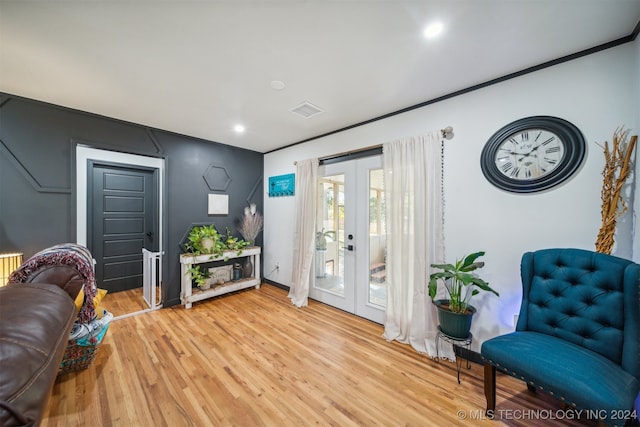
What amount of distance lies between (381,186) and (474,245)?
1174 mm

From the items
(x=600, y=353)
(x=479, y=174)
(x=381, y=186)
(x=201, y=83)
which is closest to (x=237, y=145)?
(x=201, y=83)

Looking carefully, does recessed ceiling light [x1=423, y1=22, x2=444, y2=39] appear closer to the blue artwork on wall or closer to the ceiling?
the ceiling

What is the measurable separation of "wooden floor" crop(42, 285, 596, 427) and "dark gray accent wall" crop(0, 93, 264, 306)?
126 centimetres

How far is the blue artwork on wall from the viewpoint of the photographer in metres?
3.96

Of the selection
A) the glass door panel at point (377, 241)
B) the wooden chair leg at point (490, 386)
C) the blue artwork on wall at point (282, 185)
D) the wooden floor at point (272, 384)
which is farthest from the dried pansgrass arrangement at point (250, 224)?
the wooden chair leg at point (490, 386)

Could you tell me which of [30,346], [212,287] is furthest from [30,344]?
[212,287]

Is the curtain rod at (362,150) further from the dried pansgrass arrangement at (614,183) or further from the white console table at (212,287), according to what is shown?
the white console table at (212,287)

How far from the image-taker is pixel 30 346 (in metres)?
0.51

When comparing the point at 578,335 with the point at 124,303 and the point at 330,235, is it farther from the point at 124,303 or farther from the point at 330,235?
the point at 124,303

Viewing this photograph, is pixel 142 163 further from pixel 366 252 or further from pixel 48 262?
pixel 366 252

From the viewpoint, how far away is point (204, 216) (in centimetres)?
380

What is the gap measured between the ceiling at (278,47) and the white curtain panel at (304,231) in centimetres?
118

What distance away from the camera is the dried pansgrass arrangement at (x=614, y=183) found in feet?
5.13

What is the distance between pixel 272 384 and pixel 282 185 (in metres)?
2.93
